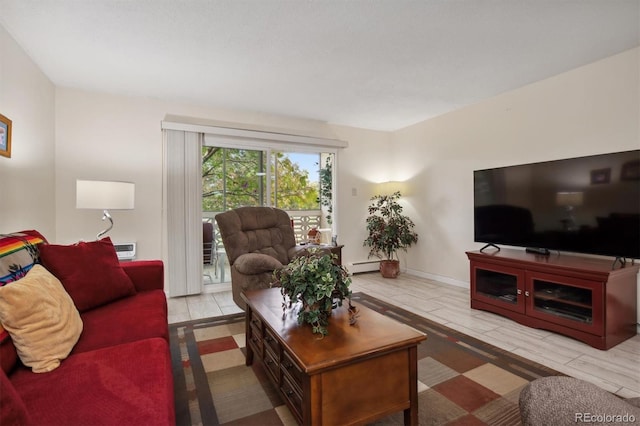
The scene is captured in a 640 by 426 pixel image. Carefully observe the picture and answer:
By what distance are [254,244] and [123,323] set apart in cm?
163

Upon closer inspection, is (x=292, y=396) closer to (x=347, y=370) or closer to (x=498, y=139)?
(x=347, y=370)

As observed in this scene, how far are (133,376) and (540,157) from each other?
12.5ft

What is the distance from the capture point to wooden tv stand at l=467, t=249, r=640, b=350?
2260mm

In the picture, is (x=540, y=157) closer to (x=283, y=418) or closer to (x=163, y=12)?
(x=283, y=418)

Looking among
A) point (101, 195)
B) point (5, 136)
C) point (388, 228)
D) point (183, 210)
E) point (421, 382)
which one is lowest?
point (421, 382)

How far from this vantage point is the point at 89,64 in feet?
8.96

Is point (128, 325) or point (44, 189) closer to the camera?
point (128, 325)

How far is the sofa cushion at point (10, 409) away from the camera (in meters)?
0.64

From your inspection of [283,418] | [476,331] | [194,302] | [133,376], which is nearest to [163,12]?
[133,376]

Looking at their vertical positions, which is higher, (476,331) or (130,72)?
(130,72)

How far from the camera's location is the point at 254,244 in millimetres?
3176

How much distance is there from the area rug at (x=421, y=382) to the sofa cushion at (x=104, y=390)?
1.75 feet

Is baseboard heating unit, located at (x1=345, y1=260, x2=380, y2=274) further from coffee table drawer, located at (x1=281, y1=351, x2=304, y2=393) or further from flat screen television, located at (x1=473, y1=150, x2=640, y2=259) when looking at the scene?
coffee table drawer, located at (x1=281, y1=351, x2=304, y2=393)

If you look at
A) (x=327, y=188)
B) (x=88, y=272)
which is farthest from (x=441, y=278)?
(x=88, y=272)
